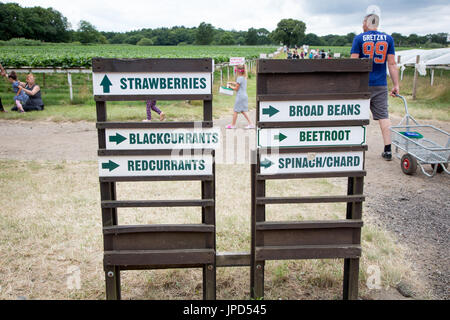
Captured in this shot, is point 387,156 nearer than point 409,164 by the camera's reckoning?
No

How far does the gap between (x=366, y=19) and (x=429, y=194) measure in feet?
9.79

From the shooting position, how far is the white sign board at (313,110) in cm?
282

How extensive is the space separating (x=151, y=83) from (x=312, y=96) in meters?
1.10

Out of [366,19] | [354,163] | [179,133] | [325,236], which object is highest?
[366,19]

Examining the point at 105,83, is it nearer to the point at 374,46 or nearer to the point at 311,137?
the point at 311,137

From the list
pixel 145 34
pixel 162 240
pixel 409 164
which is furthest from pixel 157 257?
pixel 145 34

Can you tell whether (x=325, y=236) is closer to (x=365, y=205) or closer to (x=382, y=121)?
(x=365, y=205)

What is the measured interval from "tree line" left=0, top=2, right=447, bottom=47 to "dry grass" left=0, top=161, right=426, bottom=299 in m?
96.8

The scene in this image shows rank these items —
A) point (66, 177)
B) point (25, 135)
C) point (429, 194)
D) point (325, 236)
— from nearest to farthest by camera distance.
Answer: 1. point (325, 236)
2. point (429, 194)
3. point (66, 177)
4. point (25, 135)

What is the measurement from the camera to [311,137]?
2877 mm

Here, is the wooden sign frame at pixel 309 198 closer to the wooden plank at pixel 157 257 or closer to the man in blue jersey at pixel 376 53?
the wooden plank at pixel 157 257

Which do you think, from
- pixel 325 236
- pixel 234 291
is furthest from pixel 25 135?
pixel 325 236

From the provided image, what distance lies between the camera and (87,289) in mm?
3422

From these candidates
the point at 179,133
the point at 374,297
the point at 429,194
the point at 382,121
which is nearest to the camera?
the point at 179,133
